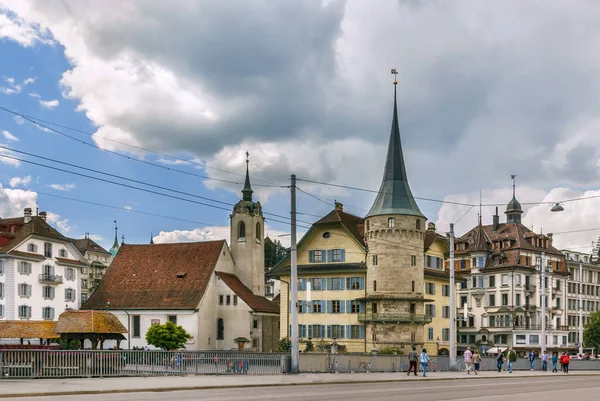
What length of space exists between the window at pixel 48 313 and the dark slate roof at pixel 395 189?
110ft

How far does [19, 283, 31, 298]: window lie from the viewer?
7788 cm

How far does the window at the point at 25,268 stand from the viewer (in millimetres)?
78250

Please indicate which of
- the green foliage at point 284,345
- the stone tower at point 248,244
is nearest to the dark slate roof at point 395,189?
the green foliage at point 284,345

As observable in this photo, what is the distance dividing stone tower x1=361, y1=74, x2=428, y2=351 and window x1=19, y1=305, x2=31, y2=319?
3233cm

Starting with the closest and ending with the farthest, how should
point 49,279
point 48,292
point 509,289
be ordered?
point 49,279
point 48,292
point 509,289

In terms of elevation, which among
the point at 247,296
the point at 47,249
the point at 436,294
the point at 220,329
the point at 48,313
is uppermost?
the point at 47,249

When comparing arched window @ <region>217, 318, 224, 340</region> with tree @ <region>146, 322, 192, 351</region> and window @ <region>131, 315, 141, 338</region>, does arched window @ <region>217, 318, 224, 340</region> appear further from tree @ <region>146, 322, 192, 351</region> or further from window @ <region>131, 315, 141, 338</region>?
tree @ <region>146, 322, 192, 351</region>

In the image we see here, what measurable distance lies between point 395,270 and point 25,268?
117 feet

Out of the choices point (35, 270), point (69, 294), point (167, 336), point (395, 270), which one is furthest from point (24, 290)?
point (395, 270)

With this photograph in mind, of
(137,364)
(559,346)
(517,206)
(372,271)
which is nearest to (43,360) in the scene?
(137,364)

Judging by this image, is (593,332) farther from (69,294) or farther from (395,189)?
(69,294)

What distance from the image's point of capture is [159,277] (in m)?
87.1

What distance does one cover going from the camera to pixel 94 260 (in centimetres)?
15525

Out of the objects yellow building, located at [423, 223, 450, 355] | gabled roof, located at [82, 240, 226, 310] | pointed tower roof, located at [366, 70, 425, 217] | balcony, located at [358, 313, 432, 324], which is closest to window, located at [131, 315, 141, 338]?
gabled roof, located at [82, 240, 226, 310]
